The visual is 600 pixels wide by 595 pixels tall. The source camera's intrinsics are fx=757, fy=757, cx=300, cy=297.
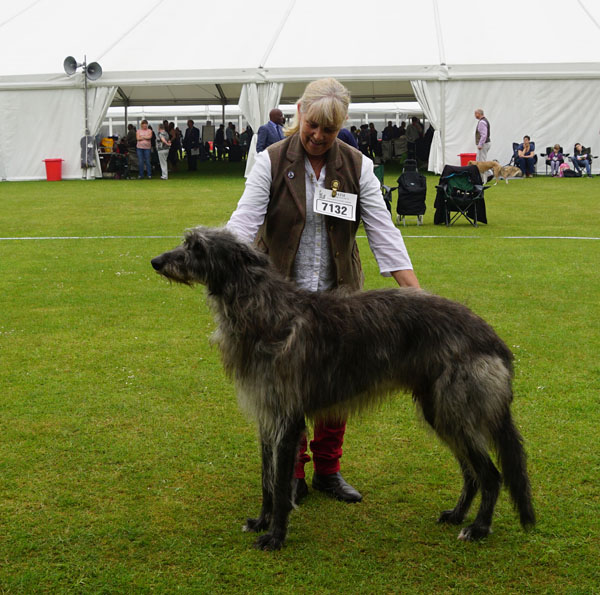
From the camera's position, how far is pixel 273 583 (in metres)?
3.48

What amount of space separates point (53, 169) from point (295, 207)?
24117mm

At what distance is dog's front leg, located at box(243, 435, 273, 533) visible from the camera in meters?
3.81

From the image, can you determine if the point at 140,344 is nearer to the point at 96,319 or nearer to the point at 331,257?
the point at 96,319

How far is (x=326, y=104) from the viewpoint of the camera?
375 cm

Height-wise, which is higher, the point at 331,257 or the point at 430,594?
the point at 331,257

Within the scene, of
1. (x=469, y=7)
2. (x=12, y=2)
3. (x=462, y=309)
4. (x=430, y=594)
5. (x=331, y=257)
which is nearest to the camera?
(x=430, y=594)

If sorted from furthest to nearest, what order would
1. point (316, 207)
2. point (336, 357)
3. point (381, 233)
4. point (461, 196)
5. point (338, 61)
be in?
point (338, 61), point (461, 196), point (381, 233), point (316, 207), point (336, 357)

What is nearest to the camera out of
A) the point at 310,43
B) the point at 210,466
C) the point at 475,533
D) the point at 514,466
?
the point at 514,466

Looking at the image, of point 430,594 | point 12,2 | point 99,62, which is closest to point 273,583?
point 430,594

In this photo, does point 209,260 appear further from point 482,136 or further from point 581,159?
point 581,159

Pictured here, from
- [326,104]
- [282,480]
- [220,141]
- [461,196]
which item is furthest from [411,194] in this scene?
[220,141]

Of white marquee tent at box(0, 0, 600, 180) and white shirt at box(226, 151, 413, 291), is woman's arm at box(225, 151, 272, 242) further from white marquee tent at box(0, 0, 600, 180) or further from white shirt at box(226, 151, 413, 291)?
white marquee tent at box(0, 0, 600, 180)

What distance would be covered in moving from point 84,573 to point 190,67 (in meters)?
22.9

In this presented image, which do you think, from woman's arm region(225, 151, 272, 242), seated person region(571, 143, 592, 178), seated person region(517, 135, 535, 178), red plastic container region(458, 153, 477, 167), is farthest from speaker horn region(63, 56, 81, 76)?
woman's arm region(225, 151, 272, 242)
